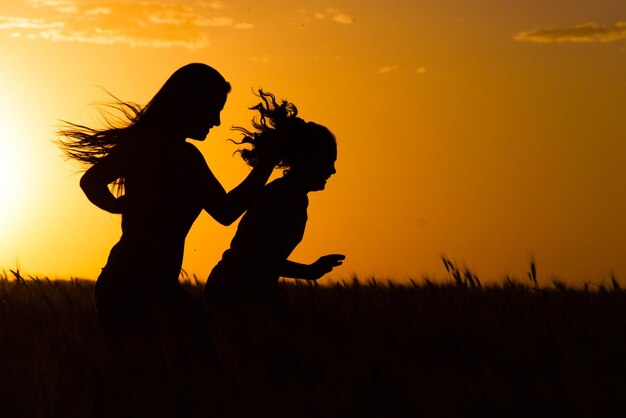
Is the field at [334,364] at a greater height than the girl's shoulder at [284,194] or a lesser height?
lesser

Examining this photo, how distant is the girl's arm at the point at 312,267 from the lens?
511 centimetres

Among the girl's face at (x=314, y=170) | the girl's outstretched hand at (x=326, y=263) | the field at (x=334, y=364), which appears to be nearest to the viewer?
the field at (x=334, y=364)

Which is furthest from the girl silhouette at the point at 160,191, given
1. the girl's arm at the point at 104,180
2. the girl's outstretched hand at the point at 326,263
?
the girl's outstretched hand at the point at 326,263

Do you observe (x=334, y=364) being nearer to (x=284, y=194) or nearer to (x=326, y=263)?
(x=326, y=263)

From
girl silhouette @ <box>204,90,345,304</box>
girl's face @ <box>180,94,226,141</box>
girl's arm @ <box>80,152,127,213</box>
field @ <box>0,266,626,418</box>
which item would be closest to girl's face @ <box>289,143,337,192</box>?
girl silhouette @ <box>204,90,345,304</box>

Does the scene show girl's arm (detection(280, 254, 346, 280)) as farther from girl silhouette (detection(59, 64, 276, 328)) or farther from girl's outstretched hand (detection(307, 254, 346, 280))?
girl silhouette (detection(59, 64, 276, 328))

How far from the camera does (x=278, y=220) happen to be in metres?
5.40

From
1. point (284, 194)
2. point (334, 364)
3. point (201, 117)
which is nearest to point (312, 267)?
point (284, 194)

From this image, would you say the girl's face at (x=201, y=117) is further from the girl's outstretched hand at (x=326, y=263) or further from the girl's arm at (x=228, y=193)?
the girl's outstretched hand at (x=326, y=263)

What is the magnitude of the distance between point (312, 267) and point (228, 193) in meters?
0.77

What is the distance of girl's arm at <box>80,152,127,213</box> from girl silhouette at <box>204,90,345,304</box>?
0.99 metres

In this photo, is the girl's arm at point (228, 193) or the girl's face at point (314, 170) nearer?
the girl's arm at point (228, 193)

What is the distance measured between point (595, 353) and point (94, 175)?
2.37 m

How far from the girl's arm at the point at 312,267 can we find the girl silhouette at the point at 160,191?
2.08ft
